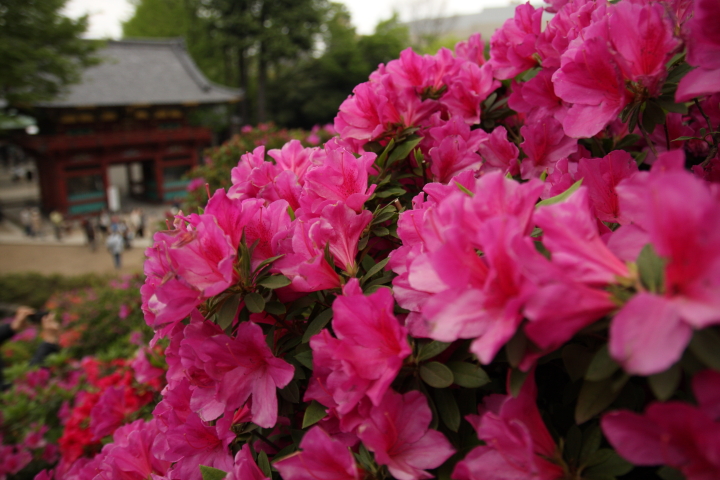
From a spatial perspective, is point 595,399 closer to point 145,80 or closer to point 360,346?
point 360,346

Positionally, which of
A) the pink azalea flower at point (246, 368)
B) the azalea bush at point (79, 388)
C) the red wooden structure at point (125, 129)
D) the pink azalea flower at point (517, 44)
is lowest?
the azalea bush at point (79, 388)

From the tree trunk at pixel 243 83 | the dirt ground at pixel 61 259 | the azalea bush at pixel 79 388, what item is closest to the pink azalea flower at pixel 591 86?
the azalea bush at pixel 79 388

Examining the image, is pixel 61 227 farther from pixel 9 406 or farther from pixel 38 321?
pixel 9 406

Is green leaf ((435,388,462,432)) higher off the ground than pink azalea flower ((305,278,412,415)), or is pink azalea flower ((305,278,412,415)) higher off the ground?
pink azalea flower ((305,278,412,415))

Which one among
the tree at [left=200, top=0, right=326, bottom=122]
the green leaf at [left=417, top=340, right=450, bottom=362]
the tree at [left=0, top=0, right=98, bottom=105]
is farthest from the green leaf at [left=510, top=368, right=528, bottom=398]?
the tree at [left=200, top=0, right=326, bottom=122]

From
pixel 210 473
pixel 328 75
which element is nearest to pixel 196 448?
pixel 210 473

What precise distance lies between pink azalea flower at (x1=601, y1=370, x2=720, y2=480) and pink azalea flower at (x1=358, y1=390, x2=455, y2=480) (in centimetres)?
24

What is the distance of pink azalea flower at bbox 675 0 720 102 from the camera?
2.11 feet

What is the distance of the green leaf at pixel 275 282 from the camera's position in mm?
808

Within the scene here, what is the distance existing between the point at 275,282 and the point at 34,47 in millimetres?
11994

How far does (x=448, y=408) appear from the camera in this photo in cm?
74

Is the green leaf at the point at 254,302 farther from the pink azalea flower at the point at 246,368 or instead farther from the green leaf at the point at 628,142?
the green leaf at the point at 628,142

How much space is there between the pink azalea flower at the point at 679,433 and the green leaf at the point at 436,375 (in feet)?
0.71

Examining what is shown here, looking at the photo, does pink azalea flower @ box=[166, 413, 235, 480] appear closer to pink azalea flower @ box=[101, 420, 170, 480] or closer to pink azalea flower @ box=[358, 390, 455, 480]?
pink azalea flower @ box=[101, 420, 170, 480]
